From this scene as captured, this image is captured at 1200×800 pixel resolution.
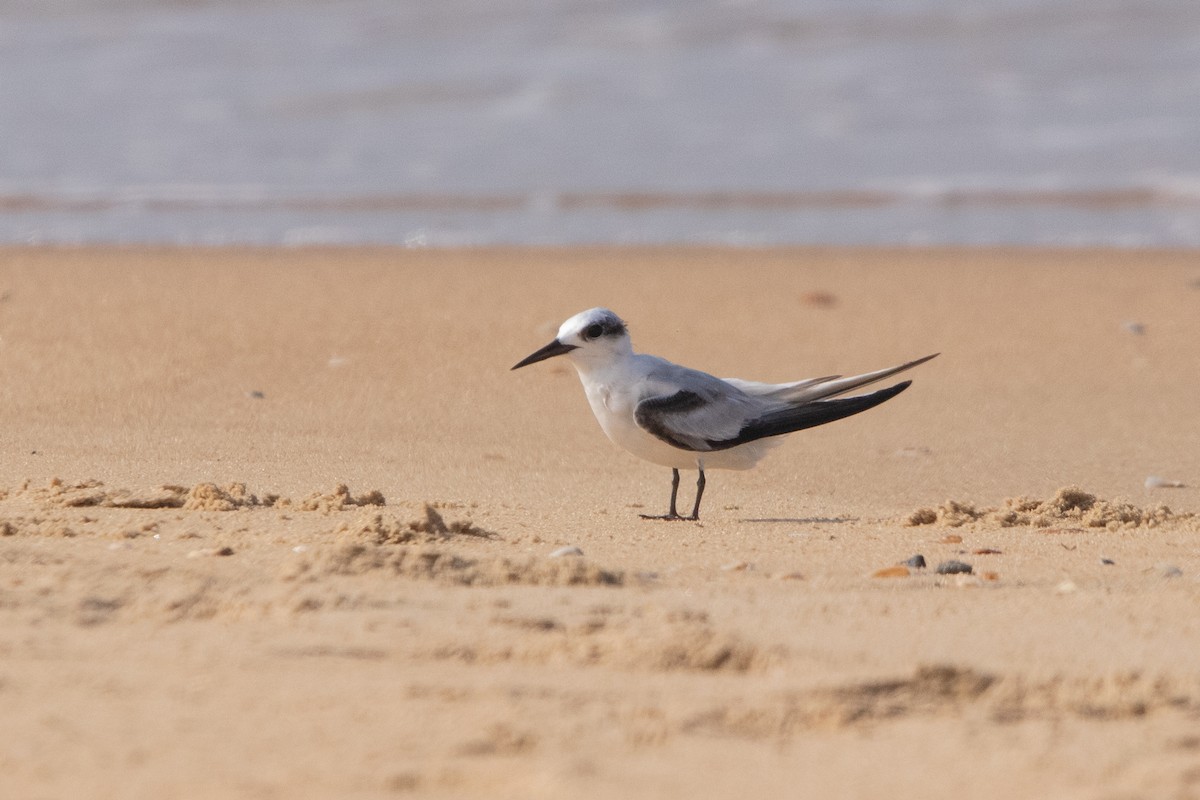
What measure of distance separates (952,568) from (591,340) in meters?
1.36

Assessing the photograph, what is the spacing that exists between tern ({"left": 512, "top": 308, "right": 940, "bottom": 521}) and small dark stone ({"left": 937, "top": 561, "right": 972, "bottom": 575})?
0.91 m

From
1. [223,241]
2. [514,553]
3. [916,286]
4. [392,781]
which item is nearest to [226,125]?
[223,241]

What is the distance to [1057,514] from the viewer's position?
156 inches

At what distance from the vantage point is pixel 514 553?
3.34 meters

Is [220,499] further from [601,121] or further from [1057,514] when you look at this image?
[601,121]

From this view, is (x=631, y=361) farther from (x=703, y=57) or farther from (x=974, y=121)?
(x=703, y=57)

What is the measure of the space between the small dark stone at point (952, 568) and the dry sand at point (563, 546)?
4 cm

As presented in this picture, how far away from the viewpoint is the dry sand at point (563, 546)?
2100mm

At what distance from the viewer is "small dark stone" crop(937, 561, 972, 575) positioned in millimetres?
3238

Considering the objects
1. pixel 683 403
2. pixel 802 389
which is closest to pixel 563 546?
pixel 683 403

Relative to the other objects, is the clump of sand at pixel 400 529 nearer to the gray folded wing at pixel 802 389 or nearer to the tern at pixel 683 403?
the tern at pixel 683 403

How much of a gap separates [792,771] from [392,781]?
531 millimetres

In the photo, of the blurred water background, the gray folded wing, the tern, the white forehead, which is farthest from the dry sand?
the blurred water background

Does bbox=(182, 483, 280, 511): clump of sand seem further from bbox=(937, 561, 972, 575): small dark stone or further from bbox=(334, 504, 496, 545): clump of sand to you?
bbox=(937, 561, 972, 575): small dark stone
